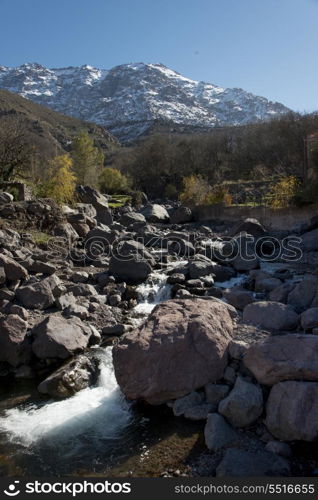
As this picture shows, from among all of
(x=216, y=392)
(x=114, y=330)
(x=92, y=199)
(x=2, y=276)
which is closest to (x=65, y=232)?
(x=2, y=276)

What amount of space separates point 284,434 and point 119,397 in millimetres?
3243

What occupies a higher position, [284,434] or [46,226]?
[46,226]

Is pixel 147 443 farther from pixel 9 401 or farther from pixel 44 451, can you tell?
pixel 9 401

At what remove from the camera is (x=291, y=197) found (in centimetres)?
2377

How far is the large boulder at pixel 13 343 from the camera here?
964 cm

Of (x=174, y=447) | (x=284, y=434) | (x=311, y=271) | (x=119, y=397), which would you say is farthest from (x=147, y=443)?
(x=311, y=271)

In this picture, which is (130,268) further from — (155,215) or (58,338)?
(155,215)

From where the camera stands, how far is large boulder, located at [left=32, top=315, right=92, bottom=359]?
9.55 metres

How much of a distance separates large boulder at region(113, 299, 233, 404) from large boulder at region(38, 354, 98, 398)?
1345 mm

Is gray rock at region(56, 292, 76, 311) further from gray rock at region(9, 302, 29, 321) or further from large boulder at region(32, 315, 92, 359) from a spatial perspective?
large boulder at region(32, 315, 92, 359)

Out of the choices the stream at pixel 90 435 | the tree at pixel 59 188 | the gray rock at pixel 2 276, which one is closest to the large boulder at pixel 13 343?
the stream at pixel 90 435

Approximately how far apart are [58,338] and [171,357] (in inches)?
131

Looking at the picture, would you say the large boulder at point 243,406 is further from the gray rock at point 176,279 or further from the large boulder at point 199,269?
the large boulder at point 199,269

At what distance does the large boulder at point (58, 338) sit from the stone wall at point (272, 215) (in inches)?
627
